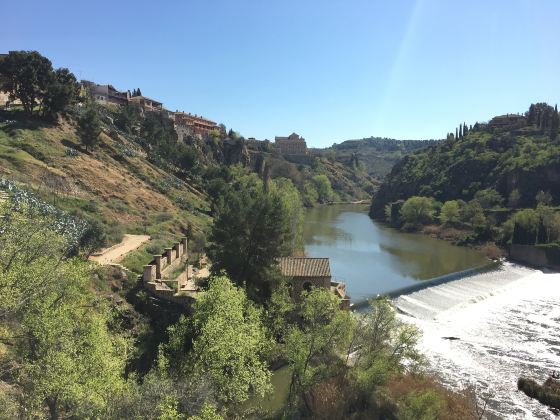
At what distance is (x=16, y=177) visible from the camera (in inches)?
1496

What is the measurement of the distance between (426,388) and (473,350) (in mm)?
11026

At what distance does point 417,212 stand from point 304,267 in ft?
252

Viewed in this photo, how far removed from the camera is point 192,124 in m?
130

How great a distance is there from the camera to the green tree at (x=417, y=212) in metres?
101

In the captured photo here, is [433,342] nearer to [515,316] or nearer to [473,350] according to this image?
[473,350]

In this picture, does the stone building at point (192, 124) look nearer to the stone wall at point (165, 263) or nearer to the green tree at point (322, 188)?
the green tree at point (322, 188)

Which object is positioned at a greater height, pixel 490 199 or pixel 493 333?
pixel 490 199

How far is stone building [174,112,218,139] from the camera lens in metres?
119

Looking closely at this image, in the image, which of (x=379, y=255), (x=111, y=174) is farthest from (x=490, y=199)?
(x=111, y=174)

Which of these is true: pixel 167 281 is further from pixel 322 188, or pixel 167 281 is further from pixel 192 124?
pixel 322 188

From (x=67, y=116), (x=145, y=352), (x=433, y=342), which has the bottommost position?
(x=433, y=342)


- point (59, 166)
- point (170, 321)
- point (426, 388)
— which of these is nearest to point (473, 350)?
point (426, 388)

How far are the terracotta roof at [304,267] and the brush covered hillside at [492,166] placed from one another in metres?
72.6

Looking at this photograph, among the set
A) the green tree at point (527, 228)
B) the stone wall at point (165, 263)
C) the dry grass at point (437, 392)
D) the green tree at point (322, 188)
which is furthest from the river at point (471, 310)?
the green tree at point (322, 188)
